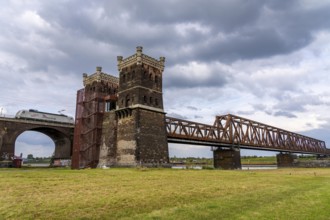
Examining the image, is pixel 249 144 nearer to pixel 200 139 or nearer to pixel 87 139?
pixel 200 139

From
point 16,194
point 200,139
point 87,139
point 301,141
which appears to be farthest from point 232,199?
point 301,141

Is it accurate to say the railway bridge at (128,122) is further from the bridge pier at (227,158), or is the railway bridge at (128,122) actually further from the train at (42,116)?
the train at (42,116)

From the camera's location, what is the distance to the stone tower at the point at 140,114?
1944 inches

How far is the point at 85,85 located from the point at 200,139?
33605mm

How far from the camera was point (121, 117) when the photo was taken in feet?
177

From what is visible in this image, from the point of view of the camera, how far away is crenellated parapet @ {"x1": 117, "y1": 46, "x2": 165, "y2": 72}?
54203 millimetres

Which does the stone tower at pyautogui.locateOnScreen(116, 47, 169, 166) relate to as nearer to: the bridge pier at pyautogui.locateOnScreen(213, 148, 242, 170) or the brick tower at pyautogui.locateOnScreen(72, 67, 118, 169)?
the brick tower at pyautogui.locateOnScreen(72, 67, 118, 169)

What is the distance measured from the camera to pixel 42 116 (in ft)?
210

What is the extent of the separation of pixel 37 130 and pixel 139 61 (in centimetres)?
3272

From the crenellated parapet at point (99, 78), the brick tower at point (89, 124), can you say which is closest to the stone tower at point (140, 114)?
the brick tower at point (89, 124)

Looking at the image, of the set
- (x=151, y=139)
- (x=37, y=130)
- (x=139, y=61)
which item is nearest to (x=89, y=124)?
(x=37, y=130)

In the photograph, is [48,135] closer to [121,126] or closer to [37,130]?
[37,130]

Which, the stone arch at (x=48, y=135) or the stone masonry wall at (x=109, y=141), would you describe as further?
the stone arch at (x=48, y=135)

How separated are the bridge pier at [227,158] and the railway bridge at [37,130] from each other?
4035 centimetres
